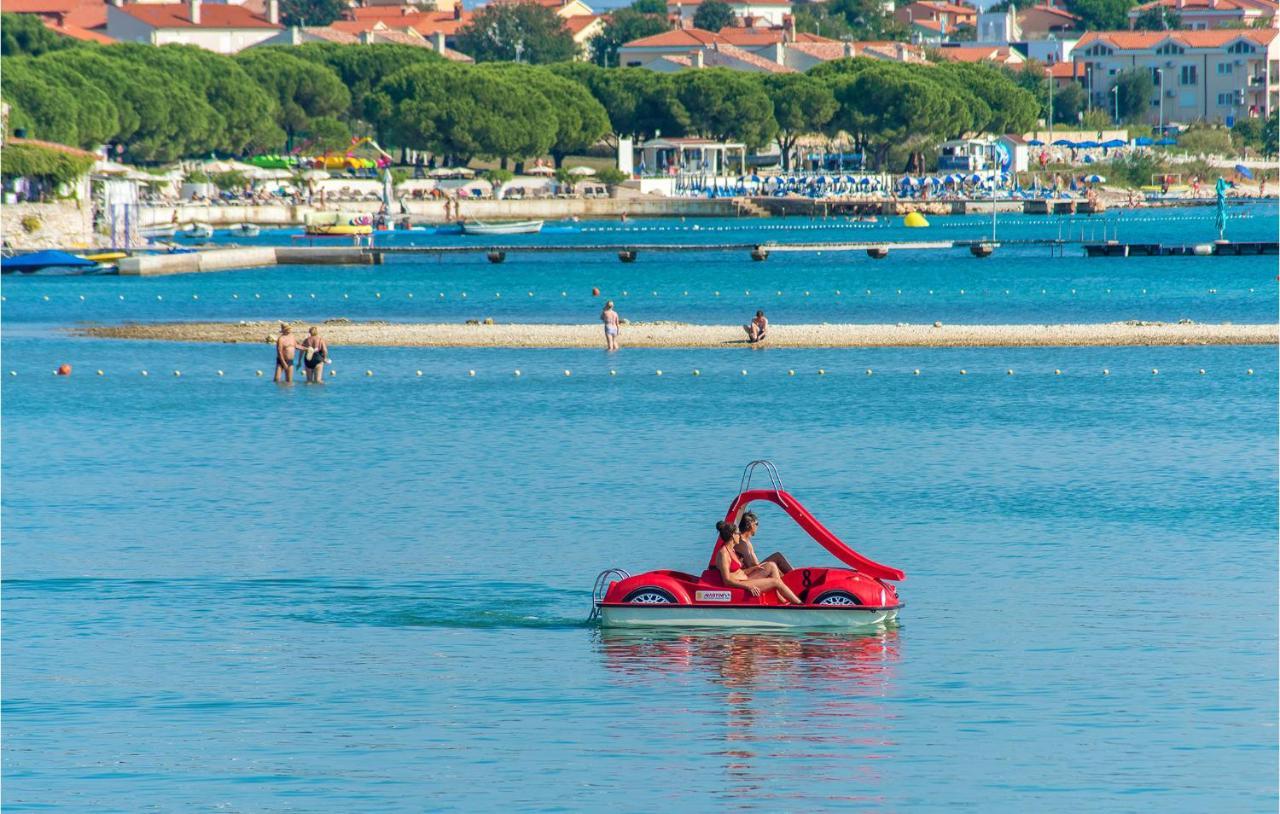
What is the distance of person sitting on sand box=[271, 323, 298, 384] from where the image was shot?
5219cm

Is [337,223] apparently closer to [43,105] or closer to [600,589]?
[43,105]

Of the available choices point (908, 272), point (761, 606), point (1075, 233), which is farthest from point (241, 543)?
point (1075, 233)

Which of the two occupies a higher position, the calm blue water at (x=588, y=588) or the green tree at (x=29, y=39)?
the green tree at (x=29, y=39)

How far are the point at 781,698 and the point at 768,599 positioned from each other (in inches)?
91.6

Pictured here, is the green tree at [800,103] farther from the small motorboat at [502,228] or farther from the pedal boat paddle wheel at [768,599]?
the pedal boat paddle wheel at [768,599]

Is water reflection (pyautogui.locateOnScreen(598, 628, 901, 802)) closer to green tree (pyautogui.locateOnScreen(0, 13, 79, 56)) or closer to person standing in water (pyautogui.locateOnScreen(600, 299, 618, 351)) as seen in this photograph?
person standing in water (pyautogui.locateOnScreen(600, 299, 618, 351))

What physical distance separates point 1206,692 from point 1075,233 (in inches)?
4658

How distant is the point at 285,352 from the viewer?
2066 inches

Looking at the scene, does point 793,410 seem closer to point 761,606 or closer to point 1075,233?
point 761,606

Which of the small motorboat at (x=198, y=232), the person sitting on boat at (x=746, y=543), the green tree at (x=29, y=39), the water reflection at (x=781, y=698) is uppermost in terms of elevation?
the green tree at (x=29, y=39)

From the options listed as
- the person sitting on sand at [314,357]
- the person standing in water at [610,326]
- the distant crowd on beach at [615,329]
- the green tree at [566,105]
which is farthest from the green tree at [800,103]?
the person sitting on sand at [314,357]

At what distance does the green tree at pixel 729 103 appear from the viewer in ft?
569

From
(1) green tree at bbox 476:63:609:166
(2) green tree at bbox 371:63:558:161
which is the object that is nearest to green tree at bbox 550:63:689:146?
(1) green tree at bbox 476:63:609:166

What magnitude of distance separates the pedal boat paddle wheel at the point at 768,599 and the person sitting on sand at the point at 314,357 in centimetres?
3058
